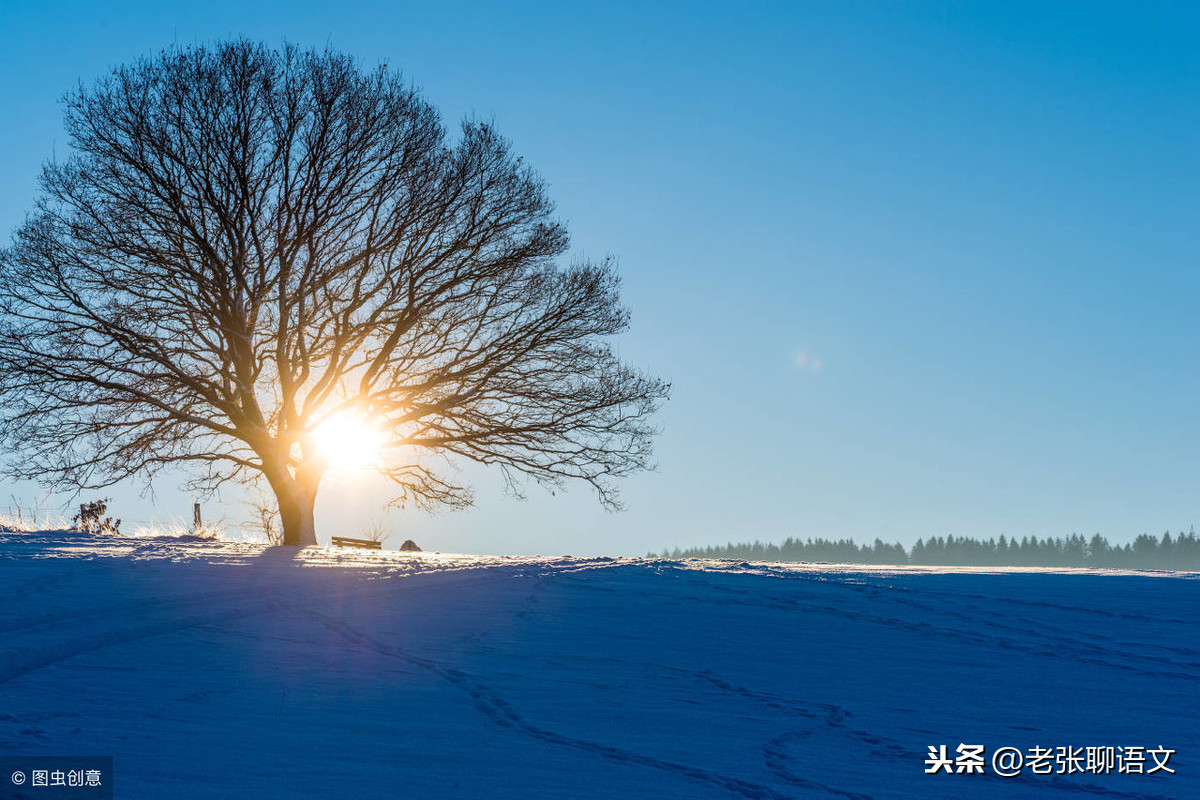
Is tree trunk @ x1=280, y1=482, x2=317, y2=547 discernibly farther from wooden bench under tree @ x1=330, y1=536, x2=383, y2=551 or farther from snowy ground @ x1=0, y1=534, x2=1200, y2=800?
snowy ground @ x1=0, y1=534, x2=1200, y2=800

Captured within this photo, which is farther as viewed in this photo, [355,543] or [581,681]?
[355,543]

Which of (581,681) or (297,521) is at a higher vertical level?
(297,521)

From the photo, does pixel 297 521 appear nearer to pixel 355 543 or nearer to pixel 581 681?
pixel 355 543

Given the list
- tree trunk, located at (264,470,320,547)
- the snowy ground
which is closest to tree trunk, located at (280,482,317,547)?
tree trunk, located at (264,470,320,547)

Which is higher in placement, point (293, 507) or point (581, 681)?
point (293, 507)

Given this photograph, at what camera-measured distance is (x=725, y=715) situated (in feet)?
17.0

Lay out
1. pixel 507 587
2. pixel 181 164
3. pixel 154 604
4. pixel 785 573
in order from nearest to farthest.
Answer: pixel 154 604
pixel 507 587
pixel 785 573
pixel 181 164

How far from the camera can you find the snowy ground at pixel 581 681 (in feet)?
13.6

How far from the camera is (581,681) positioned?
19.2 feet

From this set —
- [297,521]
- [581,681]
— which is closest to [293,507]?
[297,521]

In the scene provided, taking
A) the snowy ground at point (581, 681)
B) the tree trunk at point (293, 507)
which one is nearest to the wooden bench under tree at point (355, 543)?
the tree trunk at point (293, 507)

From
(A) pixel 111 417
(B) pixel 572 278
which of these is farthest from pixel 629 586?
(A) pixel 111 417

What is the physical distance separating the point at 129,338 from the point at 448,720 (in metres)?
13.8

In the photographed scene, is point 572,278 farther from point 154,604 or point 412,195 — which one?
point 154,604
